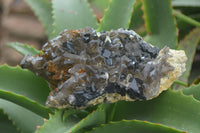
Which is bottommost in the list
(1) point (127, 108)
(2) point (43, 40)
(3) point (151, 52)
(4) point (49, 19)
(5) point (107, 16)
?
(1) point (127, 108)

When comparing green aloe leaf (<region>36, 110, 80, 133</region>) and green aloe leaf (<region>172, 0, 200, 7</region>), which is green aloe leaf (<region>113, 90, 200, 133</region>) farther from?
green aloe leaf (<region>172, 0, 200, 7</region>)

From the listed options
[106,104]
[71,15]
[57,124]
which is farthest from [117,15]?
[57,124]

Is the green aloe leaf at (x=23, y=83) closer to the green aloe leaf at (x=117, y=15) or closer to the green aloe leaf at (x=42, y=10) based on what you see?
the green aloe leaf at (x=117, y=15)

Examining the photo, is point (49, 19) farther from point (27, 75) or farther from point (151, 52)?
point (151, 52)

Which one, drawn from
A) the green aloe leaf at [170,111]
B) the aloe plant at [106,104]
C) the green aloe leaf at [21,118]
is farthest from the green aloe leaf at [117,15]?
the green aloe leaf at [21,118]


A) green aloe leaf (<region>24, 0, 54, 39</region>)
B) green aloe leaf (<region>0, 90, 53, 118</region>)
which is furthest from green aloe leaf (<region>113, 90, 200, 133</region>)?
green aloe leaf (<region>24, 0, 54, 39</region>)

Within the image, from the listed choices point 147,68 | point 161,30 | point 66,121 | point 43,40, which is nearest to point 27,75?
point 66,121
